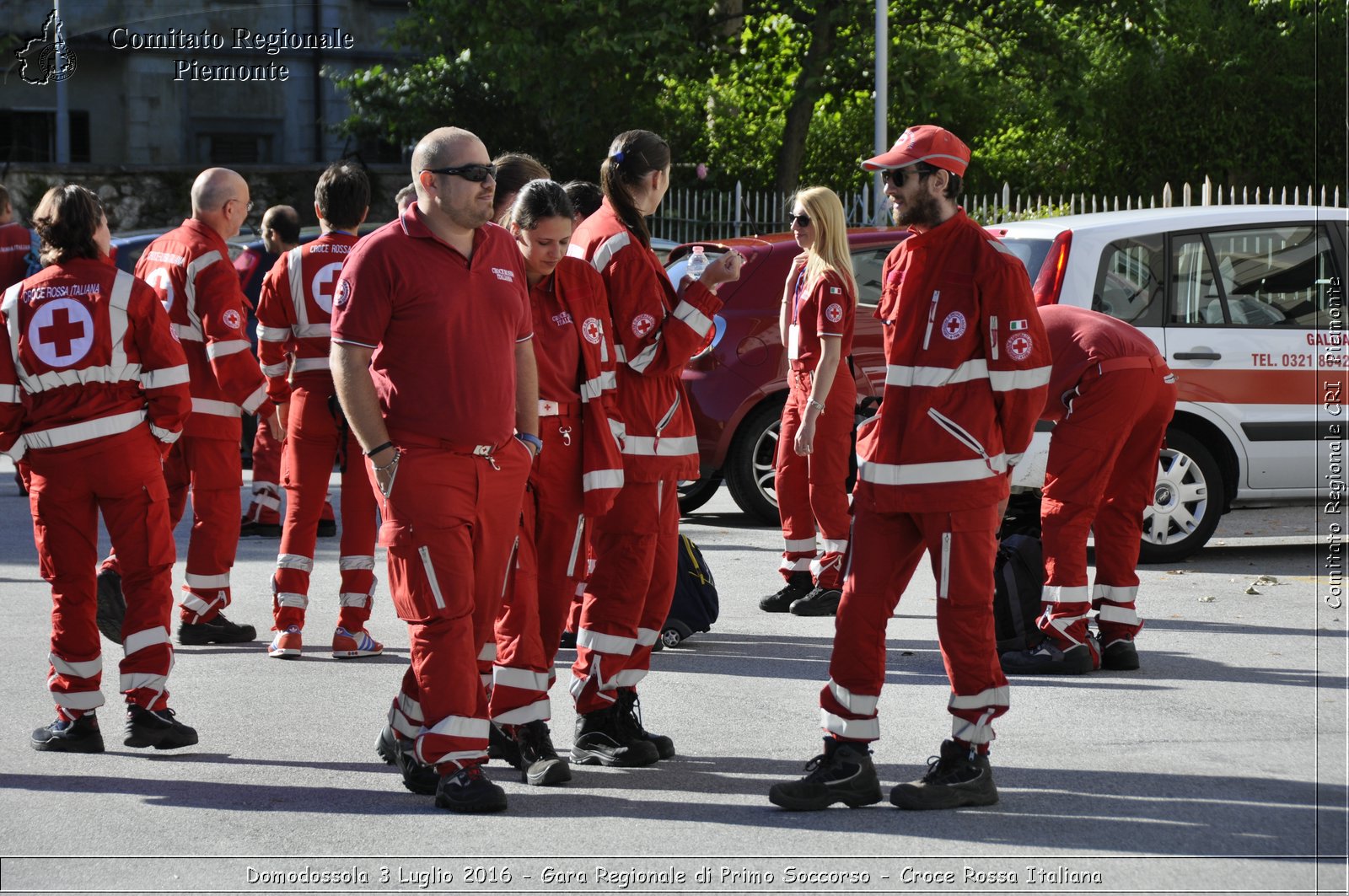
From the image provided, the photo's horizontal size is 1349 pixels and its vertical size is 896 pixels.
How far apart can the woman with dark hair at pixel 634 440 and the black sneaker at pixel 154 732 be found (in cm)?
140

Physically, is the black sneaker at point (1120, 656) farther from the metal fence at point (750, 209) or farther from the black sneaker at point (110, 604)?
the metal fence at point (750, 209)

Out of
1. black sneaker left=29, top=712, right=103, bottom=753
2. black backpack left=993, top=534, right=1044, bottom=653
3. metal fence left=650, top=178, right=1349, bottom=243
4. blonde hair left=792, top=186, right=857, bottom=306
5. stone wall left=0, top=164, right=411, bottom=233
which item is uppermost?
stone wall left=0, top=164, right=411, bottom=233

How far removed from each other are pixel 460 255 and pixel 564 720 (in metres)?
2.07

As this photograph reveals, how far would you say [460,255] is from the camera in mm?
5164

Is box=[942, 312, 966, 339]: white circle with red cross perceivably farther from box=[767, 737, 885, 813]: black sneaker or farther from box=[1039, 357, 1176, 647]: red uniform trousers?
box=[1039, 357, 1176, 647]: red uniform trousers

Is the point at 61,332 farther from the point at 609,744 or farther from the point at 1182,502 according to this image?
the point at 1182,502

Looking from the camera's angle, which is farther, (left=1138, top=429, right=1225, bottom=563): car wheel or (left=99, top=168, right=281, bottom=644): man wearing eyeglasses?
(left=1138, top=429, right=1225, bottom=563): car wheel

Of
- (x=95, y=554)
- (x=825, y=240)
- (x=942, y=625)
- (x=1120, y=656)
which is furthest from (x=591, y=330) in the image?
(x=1120, y=656)

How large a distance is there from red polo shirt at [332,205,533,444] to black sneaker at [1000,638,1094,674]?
9.58ft

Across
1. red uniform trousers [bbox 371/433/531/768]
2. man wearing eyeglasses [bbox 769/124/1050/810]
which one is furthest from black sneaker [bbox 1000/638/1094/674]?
red uniform trousers [bbox 371/433/531/768]

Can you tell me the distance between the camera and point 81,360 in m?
5.85

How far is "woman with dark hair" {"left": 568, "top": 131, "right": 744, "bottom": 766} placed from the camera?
18.6 feet

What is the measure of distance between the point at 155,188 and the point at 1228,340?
19.1 m

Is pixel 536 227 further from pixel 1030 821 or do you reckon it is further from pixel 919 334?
pixel 1030 821
